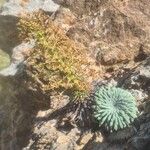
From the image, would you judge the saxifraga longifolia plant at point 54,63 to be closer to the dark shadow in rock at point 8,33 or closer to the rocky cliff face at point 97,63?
the rocky cliff face at point 97,63

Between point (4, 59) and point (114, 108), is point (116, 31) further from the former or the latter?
point (4, 59)

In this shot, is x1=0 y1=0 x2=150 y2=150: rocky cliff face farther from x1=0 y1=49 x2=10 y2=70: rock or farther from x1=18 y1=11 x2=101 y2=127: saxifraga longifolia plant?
x1=0 y1=49 x2=10 y2=70: rock

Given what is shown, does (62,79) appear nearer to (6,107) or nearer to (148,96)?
(148,96)

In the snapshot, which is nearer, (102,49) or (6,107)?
(102,49)

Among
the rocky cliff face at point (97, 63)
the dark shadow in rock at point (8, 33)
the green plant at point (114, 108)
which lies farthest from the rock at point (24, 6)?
the green plant at point (114, 108)

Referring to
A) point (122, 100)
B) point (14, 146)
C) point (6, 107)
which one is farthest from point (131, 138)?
point (6, 107)
